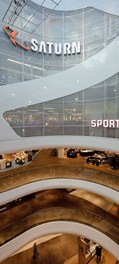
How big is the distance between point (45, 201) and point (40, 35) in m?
13.9

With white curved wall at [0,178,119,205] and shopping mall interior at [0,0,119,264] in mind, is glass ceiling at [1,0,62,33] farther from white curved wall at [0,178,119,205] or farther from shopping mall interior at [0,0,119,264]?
white curved wall at [0,178,119,205]

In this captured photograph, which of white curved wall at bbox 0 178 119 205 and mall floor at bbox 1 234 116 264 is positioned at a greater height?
white curved wall at bbox 0 178 119 205

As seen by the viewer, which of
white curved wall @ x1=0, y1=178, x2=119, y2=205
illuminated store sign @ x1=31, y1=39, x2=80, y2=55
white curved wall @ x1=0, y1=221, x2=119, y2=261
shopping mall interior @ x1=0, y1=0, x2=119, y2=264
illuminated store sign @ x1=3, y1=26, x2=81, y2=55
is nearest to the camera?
white curved wall @ x1=0, y1=221, x2=119, y2=261

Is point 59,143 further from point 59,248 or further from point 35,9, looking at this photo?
point 35,9

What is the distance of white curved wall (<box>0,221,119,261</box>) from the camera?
479 inches

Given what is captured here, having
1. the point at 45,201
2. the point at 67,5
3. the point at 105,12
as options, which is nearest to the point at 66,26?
the point at 67,5

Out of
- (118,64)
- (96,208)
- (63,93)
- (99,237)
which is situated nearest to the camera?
(118,64)

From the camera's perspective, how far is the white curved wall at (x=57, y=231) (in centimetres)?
1216

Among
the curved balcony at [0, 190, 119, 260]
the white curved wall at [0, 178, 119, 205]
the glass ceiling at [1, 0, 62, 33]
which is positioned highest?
the glass ceiling at [1, 0, 62, 33]

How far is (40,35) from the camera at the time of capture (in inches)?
546

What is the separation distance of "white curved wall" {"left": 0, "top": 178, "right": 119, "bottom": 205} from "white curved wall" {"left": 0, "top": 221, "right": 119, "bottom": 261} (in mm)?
A: 2727

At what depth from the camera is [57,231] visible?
45.7 ft

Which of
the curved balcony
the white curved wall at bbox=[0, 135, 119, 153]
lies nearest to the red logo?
the white curved wall at bbox=[0, 135, 119, 153]

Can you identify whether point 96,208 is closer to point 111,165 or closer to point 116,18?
point 111,165
